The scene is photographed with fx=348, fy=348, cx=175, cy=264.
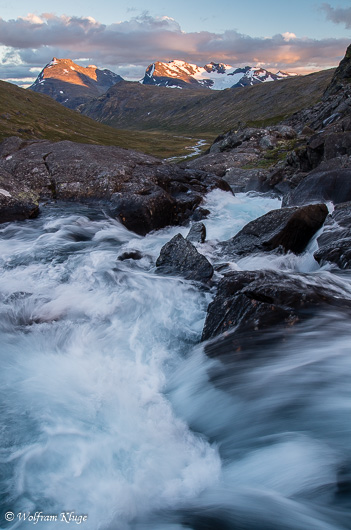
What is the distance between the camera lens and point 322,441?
4918 mm

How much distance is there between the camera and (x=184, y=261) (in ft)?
38.4

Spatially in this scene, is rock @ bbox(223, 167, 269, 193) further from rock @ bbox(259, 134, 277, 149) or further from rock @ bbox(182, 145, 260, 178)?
rock @ bbox(259, 134, 277, 149)

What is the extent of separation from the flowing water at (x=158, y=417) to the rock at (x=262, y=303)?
1.43 ft

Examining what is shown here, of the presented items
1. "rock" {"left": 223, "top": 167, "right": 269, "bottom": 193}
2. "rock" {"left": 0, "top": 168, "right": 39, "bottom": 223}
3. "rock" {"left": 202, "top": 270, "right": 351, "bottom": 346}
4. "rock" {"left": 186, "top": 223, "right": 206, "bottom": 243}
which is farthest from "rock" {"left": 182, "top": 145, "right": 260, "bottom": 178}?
"rock" {"left": 202, "top": 270, "right": 351, "bottom": 346}

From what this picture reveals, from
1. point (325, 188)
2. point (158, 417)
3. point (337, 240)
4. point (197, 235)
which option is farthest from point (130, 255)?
point (325, 188)

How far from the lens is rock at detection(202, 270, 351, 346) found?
7406mm

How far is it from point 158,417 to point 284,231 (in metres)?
8.17

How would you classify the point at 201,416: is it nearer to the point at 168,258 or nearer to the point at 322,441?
the point at 322,441

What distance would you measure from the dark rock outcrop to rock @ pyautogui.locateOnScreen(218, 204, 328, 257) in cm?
522

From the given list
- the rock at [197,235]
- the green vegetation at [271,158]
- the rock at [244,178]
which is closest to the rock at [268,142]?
the green vegetation at [271,158]

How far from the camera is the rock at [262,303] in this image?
7.41 m

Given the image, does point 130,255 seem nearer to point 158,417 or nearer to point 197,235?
point 197,235

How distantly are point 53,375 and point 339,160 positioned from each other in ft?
55.2

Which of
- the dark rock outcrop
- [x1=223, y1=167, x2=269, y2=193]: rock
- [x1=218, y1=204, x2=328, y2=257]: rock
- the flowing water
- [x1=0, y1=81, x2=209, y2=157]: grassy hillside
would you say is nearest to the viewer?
the flowing water
